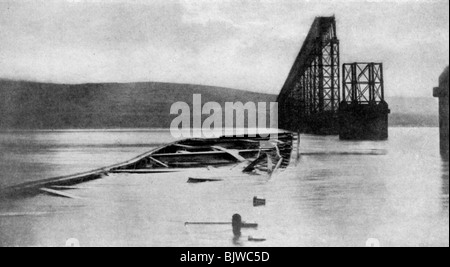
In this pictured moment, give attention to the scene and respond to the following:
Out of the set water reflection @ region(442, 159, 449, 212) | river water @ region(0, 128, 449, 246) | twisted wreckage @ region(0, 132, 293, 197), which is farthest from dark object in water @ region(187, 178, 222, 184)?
water reflection @ region(442, 159, 449, 212)

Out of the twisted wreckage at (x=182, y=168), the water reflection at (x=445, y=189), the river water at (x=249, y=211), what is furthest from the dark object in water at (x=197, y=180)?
the water reflection at (x=445, y=189)

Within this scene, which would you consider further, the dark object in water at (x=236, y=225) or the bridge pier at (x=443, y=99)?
the bridge pier at (x=443, y=99)

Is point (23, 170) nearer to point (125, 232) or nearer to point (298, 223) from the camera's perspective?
point (125, 232)

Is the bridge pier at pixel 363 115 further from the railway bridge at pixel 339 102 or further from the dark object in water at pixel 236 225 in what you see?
the dark object in water at pixel 236 225

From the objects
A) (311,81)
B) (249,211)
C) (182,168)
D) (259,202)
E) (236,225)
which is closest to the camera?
(236,225)

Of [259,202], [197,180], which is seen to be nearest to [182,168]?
[197,180]

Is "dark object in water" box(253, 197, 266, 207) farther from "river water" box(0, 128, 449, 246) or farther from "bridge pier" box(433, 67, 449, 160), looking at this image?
"bridge pier" box(433, 67, 449, 160)

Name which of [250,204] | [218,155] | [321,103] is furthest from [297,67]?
[250,204]

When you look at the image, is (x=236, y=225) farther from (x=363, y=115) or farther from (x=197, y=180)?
(x=363, y=115)
